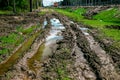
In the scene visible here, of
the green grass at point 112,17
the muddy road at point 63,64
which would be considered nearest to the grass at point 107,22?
the green grass at point 112,17

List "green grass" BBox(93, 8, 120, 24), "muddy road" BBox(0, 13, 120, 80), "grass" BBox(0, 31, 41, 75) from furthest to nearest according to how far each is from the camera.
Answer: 1. "green grass" BBox(93, 8, 120, 24)
2. "grass" BBox(0, 31, 41, 75)
3. "muddy road" BBox(0, 13, 120, 80)

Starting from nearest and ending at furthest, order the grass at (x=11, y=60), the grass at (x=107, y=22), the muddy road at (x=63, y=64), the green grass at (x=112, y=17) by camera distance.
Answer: the muddy road at (x=63, y=64) < the grass at (x=11, y=60) < the grass at (x=107, y=22) < the green grass at (x=112, y=17)

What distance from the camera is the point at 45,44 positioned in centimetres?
2269

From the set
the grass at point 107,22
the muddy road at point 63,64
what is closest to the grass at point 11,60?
the muddy road at point 63,64

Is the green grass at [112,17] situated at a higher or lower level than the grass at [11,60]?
higher

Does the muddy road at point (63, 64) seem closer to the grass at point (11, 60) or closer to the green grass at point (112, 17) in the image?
the grass at point (11, 60)

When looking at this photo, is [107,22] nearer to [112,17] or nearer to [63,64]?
[112,17]

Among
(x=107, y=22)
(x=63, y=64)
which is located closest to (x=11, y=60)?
(x=63, y=64)

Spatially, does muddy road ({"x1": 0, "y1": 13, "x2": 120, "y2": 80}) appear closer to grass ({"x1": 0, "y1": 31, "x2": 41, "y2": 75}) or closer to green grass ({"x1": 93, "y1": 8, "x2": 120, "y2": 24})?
grass ({"x1": 0, "y1": 31, "x2": 41, "y2": 75})

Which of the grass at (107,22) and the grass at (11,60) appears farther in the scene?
the grass at (107,22)

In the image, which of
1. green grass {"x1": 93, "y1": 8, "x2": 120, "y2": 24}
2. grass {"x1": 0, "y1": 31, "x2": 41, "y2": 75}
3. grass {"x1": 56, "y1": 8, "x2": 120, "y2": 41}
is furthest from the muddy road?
green grass {"x1": 93, "y1": 8, "x2": 120, "y2": 24}

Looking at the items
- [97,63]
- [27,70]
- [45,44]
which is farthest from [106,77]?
[45,44]

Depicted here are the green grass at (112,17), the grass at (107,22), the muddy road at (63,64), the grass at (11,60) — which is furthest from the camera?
the green grass at (112,17)

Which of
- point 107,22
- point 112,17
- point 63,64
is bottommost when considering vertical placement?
point 63,64
